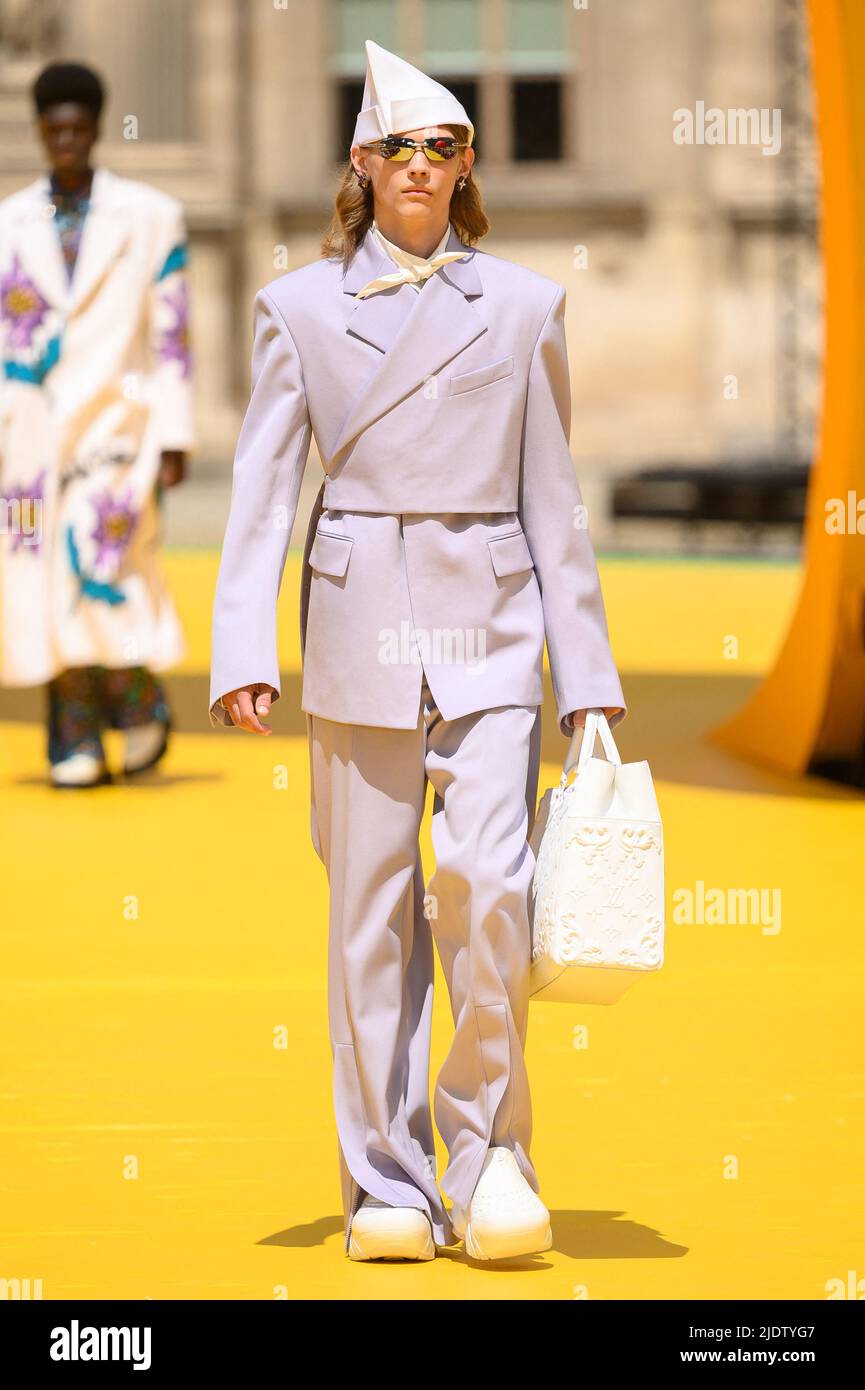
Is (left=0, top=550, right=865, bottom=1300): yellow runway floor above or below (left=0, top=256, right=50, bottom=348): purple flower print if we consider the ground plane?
below

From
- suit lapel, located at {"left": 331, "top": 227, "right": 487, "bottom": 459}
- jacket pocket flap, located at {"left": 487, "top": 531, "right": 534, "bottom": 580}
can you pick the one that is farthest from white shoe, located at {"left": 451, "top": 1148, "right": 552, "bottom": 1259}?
suit lapel, located at {"left": 331, "top": 227, "right": 487, "bottom": 459}

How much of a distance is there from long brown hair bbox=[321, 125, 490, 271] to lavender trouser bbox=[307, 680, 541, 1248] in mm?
731

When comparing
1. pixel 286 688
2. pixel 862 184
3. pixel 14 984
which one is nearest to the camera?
pixel 14 984

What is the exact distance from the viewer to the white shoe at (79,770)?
8703 millimetres

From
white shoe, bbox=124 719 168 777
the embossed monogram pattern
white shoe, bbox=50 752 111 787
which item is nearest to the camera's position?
the embossed monogram pattern

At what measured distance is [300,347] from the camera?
401 centimetres

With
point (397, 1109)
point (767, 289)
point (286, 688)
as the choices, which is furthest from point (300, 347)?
point (767, 289)

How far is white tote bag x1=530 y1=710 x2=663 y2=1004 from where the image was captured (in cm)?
379

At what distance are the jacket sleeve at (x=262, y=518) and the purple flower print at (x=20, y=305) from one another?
4.64 m

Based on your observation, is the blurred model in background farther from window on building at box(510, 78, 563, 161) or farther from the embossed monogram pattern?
window on building at box(510, 78, 563, 161)

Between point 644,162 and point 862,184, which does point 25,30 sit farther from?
point 862,184

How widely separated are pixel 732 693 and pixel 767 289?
39.6ft

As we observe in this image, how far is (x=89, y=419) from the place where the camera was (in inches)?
336

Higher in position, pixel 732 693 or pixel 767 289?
pixel 767 289
